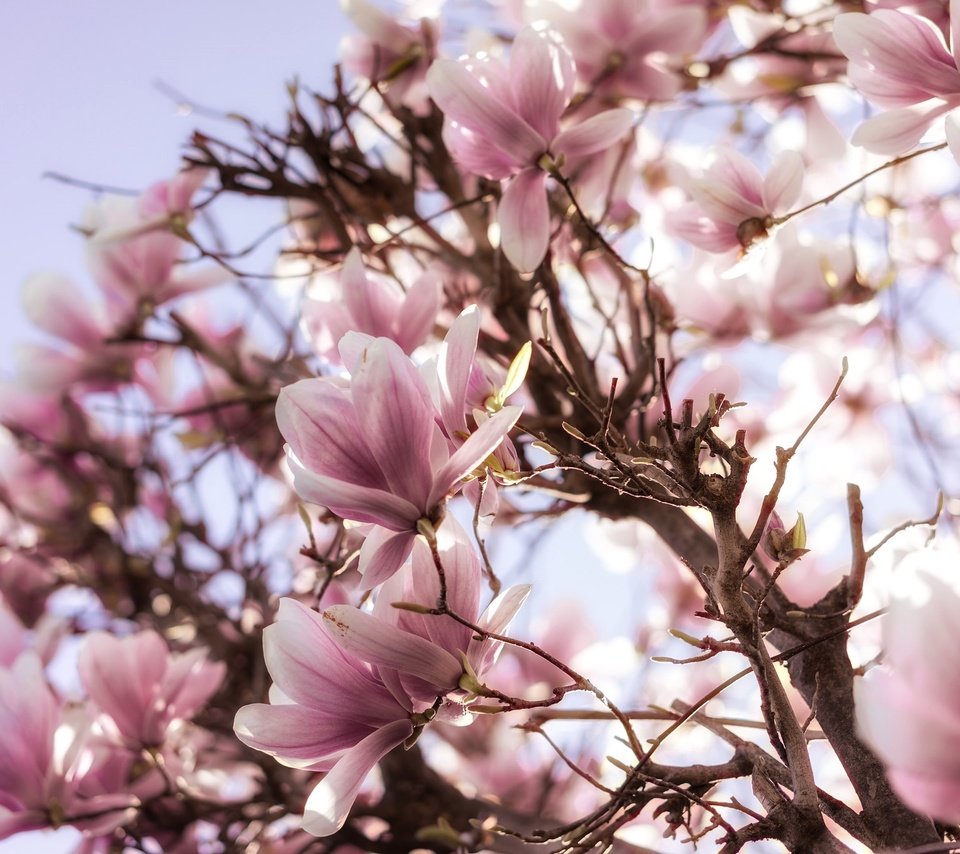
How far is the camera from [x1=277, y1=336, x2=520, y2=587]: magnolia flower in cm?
63

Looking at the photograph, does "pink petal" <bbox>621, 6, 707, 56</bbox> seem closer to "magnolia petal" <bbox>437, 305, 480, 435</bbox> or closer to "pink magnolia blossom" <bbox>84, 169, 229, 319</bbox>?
"pink magnolia blossom" <bbox>84, 169, 229, 319</bbox>

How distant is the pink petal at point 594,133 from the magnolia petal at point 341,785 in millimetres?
618

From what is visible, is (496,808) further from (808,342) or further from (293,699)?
(808,342)

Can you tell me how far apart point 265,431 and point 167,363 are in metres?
0.27

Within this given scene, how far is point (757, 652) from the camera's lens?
608 millimetres

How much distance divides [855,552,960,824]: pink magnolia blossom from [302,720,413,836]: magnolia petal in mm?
361

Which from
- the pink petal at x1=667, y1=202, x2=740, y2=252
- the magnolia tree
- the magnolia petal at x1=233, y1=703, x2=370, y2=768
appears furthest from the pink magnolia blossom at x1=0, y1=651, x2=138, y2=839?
the pink petal at x1=667, y1=202, x2=740, y2=252

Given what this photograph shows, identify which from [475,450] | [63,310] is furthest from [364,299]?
[63,310]

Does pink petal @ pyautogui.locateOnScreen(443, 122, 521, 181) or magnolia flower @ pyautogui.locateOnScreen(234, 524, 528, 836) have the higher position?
pink petal @ pyautogui.locateOnScreen(443, 122, 521, 181)

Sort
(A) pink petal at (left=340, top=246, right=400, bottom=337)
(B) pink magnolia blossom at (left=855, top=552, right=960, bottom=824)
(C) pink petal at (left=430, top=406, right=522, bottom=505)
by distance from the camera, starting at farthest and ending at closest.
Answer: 1. (A) pink petal at (left=340, top=246, right=400, bottom=337)
2. (C) pink petal at (left=430, top=406, right=522, bottom=505)
3. (B) pink magnolia blossom at (left=855, top=552, right=960, bottom=824)

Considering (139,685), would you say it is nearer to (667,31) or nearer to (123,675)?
(123,675)

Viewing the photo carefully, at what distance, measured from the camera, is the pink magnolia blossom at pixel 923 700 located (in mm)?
449

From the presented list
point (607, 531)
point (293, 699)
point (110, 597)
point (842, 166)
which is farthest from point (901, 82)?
point (110, 597)

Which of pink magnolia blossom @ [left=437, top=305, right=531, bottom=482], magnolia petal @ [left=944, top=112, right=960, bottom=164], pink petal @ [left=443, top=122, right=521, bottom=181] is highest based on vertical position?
pink petal @ [left=443, top=122, right=521, bottom=181]
